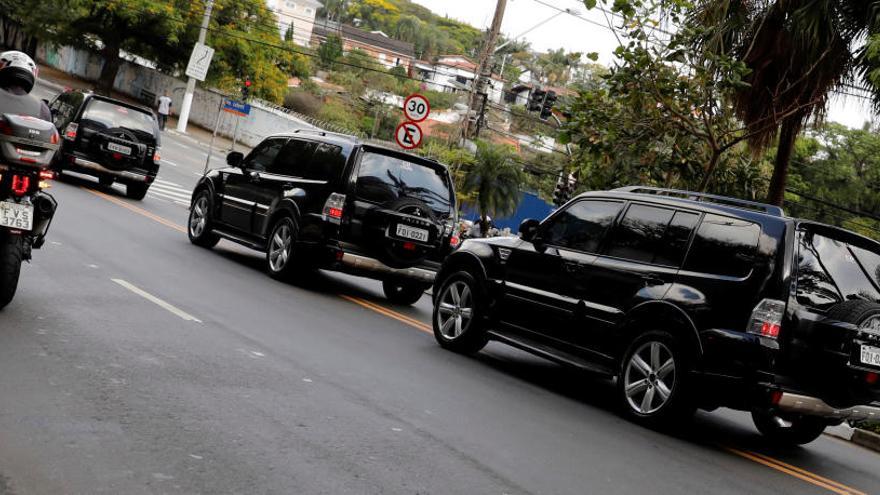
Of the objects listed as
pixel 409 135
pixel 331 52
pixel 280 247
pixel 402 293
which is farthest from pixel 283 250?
pixel 331 52

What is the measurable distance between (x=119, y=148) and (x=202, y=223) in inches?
221

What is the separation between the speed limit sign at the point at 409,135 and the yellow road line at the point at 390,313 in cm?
583

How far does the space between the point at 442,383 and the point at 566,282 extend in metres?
1.48

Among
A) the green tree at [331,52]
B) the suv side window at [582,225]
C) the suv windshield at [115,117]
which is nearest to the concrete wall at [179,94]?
the suv windshield at [115,117]

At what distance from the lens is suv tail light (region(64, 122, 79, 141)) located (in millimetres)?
19859

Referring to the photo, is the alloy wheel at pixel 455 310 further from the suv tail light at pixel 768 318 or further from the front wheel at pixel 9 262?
the front wheel at pixel 9 262

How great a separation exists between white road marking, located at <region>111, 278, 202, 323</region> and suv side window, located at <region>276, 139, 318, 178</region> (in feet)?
Answer: 11.2

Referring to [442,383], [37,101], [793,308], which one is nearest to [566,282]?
[442,383]

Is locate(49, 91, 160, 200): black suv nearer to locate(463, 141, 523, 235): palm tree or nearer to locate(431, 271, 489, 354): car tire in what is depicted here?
locate(463, 141, 523, 235): palm tree

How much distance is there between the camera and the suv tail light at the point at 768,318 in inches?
297

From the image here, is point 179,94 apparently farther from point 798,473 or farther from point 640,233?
point 798,473

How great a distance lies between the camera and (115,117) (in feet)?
67.2

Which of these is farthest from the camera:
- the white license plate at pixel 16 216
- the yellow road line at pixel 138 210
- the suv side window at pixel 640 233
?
the yellow road line at pixel 138 210

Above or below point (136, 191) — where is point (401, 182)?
above
